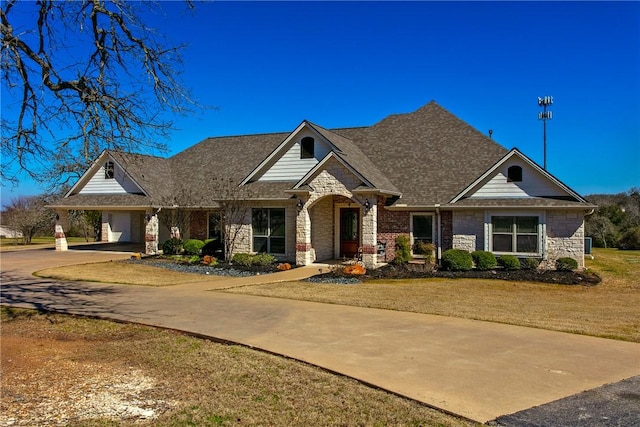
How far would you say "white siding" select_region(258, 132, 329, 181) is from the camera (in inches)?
884

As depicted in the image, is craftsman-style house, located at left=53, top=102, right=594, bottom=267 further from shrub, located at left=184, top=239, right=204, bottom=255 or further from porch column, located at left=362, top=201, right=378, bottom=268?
shrub, located at left=184, top=239, right=204, bottom=255

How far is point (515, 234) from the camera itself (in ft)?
64.6

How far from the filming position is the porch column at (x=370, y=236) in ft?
65.6

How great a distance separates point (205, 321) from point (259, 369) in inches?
144

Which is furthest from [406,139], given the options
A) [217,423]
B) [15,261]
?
[217,423]

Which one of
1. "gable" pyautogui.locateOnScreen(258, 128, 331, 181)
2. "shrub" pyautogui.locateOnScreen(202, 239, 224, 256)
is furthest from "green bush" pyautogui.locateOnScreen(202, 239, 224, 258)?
"gable" pyautogui.locateOnScreen(258, 128, 331, 181)

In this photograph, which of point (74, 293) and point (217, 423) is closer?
point (217, 423)

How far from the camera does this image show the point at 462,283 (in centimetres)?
1670

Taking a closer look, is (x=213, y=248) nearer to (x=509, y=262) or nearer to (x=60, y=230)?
(x=60, y=230)

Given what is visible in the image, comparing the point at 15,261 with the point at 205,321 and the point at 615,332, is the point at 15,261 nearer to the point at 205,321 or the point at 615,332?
the point at 205,321

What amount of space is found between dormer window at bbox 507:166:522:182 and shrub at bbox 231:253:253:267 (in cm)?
1121

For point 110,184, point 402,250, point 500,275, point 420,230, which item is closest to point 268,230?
point 402,250

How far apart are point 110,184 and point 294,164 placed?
1186 centimetres

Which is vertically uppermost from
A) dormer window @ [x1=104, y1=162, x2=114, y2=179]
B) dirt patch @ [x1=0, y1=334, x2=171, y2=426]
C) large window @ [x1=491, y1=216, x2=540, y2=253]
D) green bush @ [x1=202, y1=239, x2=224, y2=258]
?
dormer window @ [x1=104, y1=162, x2=114, y2=179]
